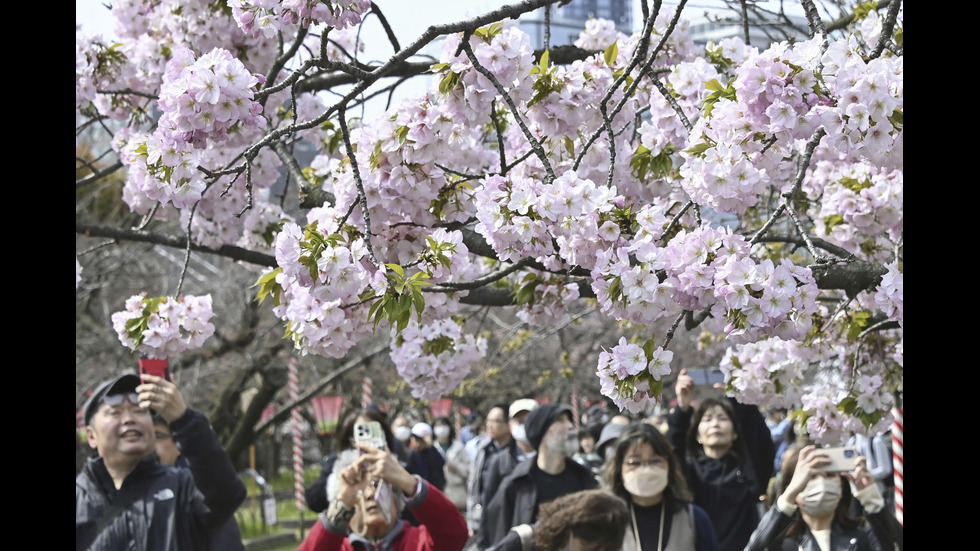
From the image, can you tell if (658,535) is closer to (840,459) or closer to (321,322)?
(840,459)

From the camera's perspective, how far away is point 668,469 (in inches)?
178

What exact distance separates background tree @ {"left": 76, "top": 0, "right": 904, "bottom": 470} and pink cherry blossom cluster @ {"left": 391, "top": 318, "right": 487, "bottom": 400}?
0.04ft

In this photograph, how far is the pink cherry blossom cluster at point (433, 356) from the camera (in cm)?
483

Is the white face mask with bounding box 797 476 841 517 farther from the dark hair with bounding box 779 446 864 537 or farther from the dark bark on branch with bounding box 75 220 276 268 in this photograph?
the dark bark on branch with bounding box 75 220 276 268

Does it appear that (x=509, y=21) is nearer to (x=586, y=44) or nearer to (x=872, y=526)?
(x=586, y=44)

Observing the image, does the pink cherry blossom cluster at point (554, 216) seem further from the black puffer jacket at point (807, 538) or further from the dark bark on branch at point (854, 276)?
the black puffer jacket at point (807, 538)

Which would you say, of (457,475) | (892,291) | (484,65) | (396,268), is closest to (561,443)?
(892,291)

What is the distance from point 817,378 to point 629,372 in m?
7.73

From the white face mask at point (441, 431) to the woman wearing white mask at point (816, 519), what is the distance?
10693 millimetres

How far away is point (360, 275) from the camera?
298 centimetres

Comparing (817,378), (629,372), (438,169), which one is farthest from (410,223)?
(817,378)

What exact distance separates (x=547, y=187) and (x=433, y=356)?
Answer: 88.2 inches

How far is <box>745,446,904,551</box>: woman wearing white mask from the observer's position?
4160 millimetres

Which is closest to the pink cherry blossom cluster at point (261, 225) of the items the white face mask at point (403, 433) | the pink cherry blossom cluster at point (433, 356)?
the pink cherry blossom cluster at point (433, 356)
